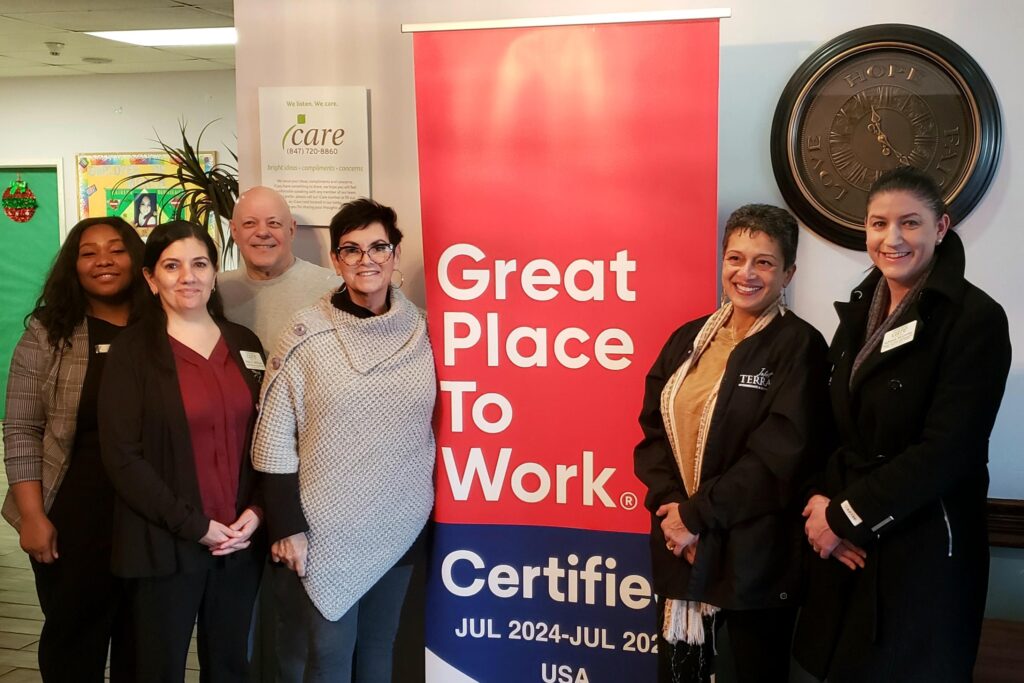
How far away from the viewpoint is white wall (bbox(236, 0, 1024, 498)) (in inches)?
94.0

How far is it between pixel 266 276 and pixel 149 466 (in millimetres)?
726

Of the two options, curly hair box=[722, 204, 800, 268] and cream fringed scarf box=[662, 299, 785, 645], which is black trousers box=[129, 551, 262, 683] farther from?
curly hair box=[722, 204, 800, 268]

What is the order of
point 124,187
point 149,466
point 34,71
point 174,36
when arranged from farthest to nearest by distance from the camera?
point 124,187 < point 34,71 < point 174,36 < point 149,466

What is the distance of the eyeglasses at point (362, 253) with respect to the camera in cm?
208

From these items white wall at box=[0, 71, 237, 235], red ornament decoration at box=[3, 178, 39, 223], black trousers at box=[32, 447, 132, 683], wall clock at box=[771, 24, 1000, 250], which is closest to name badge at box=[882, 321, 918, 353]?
wall clock at box=[771, 24, 1000, 250]

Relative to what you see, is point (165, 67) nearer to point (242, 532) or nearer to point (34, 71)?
point (34, 71)

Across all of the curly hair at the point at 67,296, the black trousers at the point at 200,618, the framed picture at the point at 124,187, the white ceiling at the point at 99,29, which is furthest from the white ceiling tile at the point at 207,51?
the black trousers at the point at 200,618

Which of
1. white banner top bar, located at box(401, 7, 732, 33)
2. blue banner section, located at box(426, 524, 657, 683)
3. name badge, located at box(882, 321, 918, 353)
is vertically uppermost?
white banner top bar, located at box(401, 7, 732, 33)

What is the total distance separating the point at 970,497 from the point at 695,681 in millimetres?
747

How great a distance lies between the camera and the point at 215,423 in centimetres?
204

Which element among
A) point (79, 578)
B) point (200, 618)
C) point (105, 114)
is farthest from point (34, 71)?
point (200, 618)

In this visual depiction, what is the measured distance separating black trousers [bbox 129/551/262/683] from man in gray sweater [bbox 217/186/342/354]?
2.07 ft

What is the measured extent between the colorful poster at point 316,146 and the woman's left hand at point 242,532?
43.9 inches

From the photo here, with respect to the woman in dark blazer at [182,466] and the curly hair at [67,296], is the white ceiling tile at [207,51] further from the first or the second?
the woman in dark blazer at [182,466]
